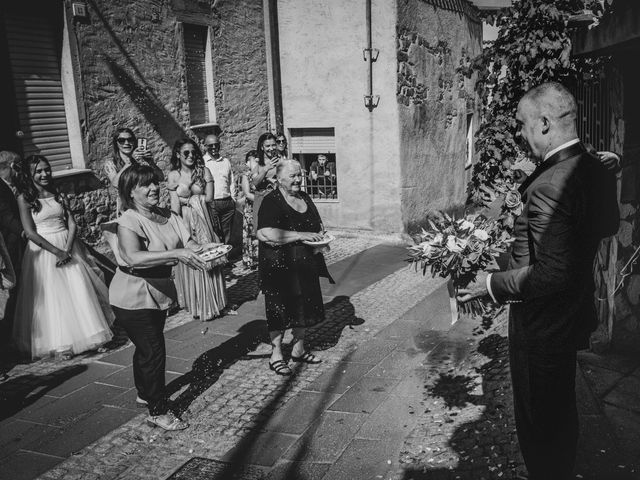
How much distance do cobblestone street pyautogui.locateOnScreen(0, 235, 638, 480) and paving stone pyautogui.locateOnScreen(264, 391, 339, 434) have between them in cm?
2

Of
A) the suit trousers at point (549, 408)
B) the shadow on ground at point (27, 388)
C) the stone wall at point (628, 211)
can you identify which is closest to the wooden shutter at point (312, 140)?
the shadow on ground at point (27, 388)

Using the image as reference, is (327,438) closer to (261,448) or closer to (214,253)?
(261,448)

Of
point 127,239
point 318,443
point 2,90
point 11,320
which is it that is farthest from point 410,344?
point 2,90

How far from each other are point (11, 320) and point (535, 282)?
5.96 meters

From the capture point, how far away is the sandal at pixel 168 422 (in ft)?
16.1

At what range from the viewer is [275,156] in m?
9.12

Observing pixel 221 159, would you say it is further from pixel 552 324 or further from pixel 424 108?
pixel 552 324

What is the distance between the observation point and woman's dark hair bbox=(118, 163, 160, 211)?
189 inches

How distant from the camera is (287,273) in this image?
5887 mm

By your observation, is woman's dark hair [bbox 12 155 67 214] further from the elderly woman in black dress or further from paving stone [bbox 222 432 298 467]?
paving stone [bbox 222 432 298 467]

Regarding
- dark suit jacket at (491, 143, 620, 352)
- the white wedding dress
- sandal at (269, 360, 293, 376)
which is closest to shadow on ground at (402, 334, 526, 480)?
dark suit jacket at (491, 143, 620, 352)

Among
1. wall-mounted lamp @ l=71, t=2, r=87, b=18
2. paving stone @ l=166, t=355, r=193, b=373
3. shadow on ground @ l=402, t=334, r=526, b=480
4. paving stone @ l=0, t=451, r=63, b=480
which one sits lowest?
paving stone @ l=166, t=355, r=193, b=373

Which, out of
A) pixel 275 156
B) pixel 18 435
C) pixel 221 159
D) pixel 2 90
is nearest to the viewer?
pixel 18 435

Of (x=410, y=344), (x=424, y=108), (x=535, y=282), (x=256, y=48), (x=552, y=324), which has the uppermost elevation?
(x=256, y=48)
